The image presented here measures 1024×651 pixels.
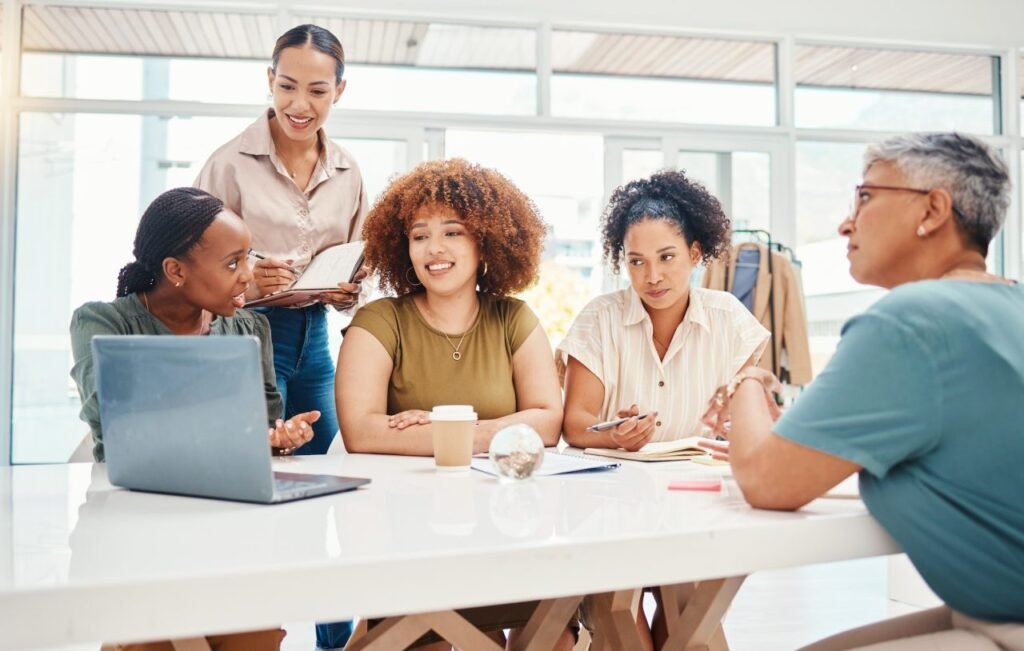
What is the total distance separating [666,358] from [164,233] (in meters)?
1.13

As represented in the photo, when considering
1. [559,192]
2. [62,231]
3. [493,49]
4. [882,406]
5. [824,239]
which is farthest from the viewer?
[824,239]

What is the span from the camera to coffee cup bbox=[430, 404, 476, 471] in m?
1.37

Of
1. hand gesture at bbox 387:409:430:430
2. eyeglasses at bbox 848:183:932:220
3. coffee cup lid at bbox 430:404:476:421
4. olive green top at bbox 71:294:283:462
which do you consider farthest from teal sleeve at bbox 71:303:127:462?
eyeglasses at bbox 848:183:932:220

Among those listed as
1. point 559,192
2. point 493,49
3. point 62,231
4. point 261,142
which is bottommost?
point 261,142

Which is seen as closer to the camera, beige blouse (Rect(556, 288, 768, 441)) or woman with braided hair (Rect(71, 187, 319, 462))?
woman with braided hair (Rect(71, 187, 319, 462))

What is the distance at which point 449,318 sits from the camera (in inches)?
77.8

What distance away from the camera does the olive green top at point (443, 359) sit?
188 centimetres

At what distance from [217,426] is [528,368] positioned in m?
0.99

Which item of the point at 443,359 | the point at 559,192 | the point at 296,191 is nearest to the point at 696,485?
the point at 443,359

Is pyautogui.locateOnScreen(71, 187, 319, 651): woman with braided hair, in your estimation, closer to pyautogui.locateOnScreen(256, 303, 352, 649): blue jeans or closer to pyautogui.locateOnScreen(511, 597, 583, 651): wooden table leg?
pyautogui.locateOnScreen(256, 303, 352, 649): blue jeans

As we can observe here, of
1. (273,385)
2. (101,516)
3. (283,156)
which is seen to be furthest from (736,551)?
(283,156)

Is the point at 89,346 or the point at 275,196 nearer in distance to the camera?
the point at 89,346

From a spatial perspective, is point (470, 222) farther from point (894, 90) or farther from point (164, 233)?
point (894, 90)

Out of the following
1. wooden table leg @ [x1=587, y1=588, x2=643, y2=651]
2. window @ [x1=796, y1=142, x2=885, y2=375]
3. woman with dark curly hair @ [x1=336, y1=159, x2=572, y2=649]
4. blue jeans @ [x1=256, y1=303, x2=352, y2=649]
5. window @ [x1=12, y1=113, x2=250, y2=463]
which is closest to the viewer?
wooden table leg @ [x1=587, y1=588, x2=643, y2=651]
